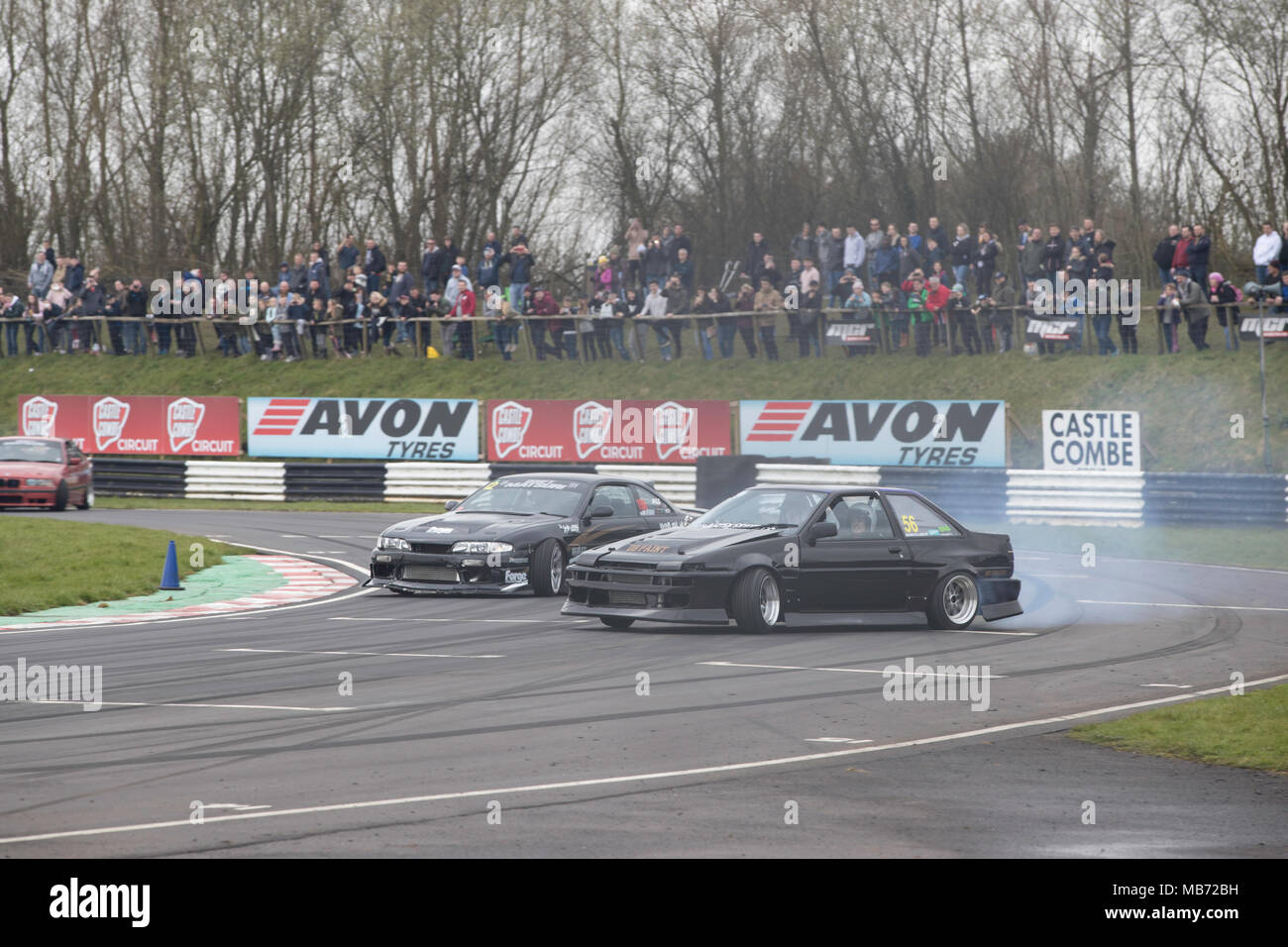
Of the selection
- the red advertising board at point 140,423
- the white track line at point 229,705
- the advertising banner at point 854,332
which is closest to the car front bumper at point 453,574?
the white track line at point 229,705

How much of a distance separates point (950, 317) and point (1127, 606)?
15553 mm

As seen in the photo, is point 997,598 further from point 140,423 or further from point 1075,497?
point 140,423

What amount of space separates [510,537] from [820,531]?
375 centimetres

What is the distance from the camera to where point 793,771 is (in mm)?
7848

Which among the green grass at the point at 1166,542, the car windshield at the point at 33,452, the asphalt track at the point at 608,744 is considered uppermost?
the car windshield at the point at 33,452

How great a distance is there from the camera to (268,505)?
3197 cm

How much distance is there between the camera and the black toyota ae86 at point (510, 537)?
16.1 m

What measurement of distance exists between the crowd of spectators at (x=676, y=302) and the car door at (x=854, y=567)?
558 inches

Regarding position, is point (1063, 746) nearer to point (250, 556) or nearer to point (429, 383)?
point (250, 556)

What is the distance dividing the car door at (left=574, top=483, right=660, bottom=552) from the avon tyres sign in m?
14.3

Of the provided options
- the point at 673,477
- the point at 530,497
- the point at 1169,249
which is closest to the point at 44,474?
the point at 673,477
